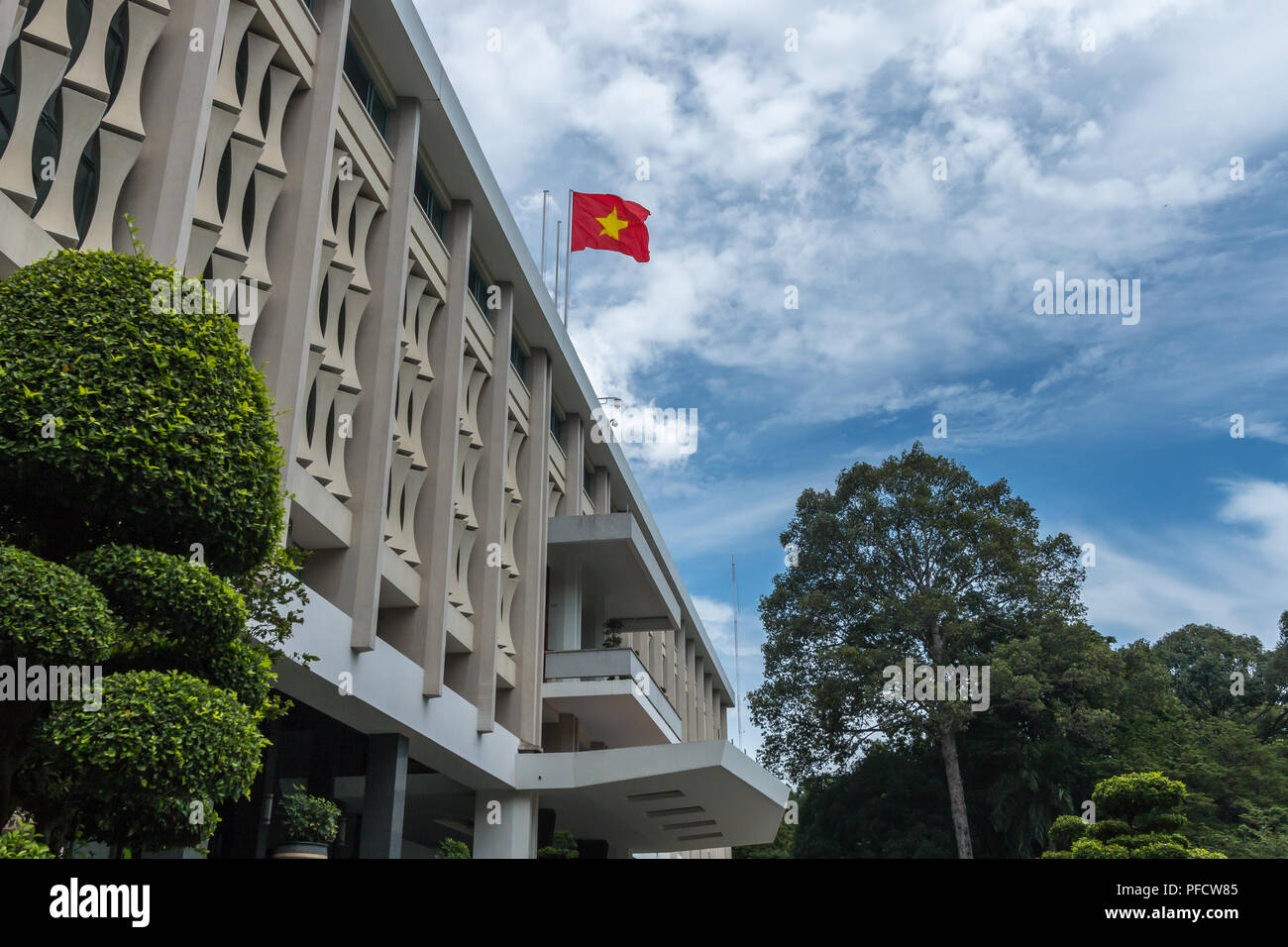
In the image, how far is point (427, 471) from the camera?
19359 mm

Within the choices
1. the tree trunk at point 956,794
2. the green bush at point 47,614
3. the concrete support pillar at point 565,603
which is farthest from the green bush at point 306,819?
the tree trunk at point 956,794

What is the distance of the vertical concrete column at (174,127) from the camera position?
1132 cm

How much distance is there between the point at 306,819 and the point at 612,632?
57.9ft

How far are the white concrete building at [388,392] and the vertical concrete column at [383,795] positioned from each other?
46 millimetres

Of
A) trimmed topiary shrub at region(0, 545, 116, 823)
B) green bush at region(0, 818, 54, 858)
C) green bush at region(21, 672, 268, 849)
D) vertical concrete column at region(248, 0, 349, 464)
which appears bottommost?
green bush at region(0, 818, 54, 858)

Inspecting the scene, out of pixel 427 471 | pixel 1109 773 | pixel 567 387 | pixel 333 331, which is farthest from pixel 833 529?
pixel 333 331

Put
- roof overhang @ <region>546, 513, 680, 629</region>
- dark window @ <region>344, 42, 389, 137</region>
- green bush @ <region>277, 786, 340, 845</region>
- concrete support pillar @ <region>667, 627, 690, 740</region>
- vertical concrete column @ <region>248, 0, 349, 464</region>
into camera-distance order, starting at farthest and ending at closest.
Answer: concrete support pillar @ <region>667, 627, 690, 740</region> → roof overhang @ <region>546, 513, 680, 629</region> → dark window @ <region>344, 42, 389, 137</region> → vertical concrete column @ <region>248, 0, 349, 464</region> → green bush @ <region>277, 786, 340, 845</region>

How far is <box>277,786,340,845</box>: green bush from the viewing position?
42.9 feet

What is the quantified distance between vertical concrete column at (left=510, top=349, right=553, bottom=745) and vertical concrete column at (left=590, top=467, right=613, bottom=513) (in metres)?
6.00

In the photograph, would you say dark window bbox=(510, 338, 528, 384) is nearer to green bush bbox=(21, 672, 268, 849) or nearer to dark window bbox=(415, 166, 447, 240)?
dark window bbox=(415, 166, 447, 240)

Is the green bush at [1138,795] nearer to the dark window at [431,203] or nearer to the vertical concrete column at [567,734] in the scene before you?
the vertical concrete column at [567,734]

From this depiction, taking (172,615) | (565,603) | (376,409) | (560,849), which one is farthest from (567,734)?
(172,615)

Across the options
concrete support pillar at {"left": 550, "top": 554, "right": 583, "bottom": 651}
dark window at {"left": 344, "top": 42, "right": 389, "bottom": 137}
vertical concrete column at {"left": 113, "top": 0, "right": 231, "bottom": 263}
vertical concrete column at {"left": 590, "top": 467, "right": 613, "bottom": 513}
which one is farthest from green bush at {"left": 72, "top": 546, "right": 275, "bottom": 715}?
vertical concrete column at {"left": 590, "top": 467, "right": 613, "bottom": 513}
